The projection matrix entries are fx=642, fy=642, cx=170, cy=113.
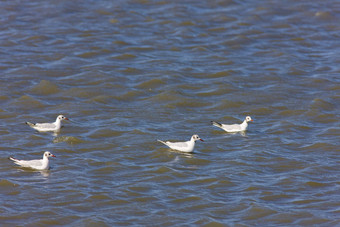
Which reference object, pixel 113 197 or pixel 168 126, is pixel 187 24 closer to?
pixel 168 126

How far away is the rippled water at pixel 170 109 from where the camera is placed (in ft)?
53.3

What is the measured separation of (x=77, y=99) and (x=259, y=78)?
738 cm

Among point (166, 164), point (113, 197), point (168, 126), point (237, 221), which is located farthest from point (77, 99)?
point (237, 221)

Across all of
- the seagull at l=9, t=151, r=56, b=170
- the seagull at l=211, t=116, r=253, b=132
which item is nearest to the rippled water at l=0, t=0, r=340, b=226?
the seagull at l=9, t=151, r=56, b=170

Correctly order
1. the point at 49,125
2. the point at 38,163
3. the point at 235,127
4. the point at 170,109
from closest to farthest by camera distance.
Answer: the point at 38,163 < the point at 49,125 < the point at 235,127 < the point at 170,109

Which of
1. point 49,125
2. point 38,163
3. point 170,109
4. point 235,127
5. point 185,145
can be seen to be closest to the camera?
point 38,163

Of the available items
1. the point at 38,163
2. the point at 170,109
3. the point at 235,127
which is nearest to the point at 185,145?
the point at 235,127

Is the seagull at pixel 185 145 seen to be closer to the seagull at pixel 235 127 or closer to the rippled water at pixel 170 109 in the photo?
the rippled water at pixel 170 109

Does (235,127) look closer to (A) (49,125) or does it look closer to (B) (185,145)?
(B) (185,145)

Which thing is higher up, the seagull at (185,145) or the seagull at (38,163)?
the seagull at (185,145)

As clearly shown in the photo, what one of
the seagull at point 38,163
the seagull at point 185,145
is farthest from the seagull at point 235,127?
the seagull at point 38,163

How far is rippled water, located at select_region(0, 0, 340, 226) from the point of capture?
53.3 ft

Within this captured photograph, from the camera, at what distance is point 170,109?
912 inches

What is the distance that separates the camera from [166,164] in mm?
18734
